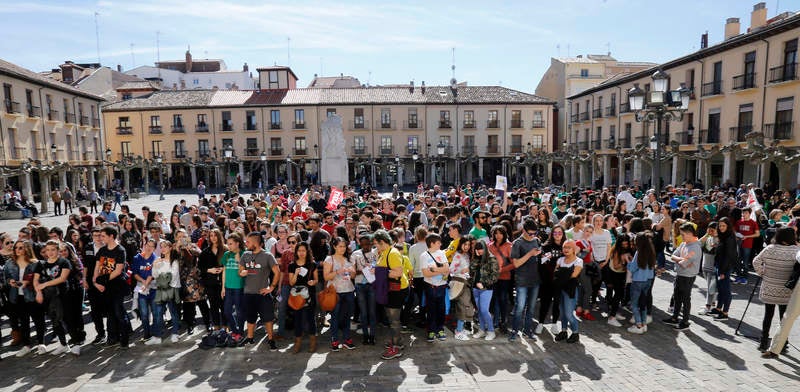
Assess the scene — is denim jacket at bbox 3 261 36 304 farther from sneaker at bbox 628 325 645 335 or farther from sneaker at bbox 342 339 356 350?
sneaker at bbox 628 325 645 335

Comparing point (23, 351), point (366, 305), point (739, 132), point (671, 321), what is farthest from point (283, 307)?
point (739, 132)

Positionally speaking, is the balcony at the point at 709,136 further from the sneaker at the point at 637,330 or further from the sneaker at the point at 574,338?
the sneaker at the point at 574,338

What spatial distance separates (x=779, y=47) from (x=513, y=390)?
1026 inches

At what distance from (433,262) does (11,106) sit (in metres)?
34.6

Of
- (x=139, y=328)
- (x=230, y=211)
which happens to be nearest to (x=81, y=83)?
(x=230, y=211)

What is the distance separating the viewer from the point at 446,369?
5891 millimetres

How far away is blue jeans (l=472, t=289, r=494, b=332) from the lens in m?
6.69

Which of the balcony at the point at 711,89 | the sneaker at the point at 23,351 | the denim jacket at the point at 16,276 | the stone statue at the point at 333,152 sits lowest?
the sneaker at the point at 23,351

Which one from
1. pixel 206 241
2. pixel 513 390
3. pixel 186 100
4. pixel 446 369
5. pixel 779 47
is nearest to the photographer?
pixel 513 390

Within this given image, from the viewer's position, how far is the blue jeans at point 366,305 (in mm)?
6523

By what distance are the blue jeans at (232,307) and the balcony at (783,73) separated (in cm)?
2636

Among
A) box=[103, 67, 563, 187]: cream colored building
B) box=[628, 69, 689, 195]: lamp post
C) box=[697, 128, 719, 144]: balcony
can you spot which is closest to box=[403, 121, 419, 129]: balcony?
box=[103, 67, 563, 187]: cream colored building

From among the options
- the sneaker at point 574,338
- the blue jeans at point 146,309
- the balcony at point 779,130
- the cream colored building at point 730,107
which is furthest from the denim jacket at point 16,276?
the balcony at point 779,130

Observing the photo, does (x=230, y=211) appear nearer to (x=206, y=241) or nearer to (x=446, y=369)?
(x=206, y=241)
